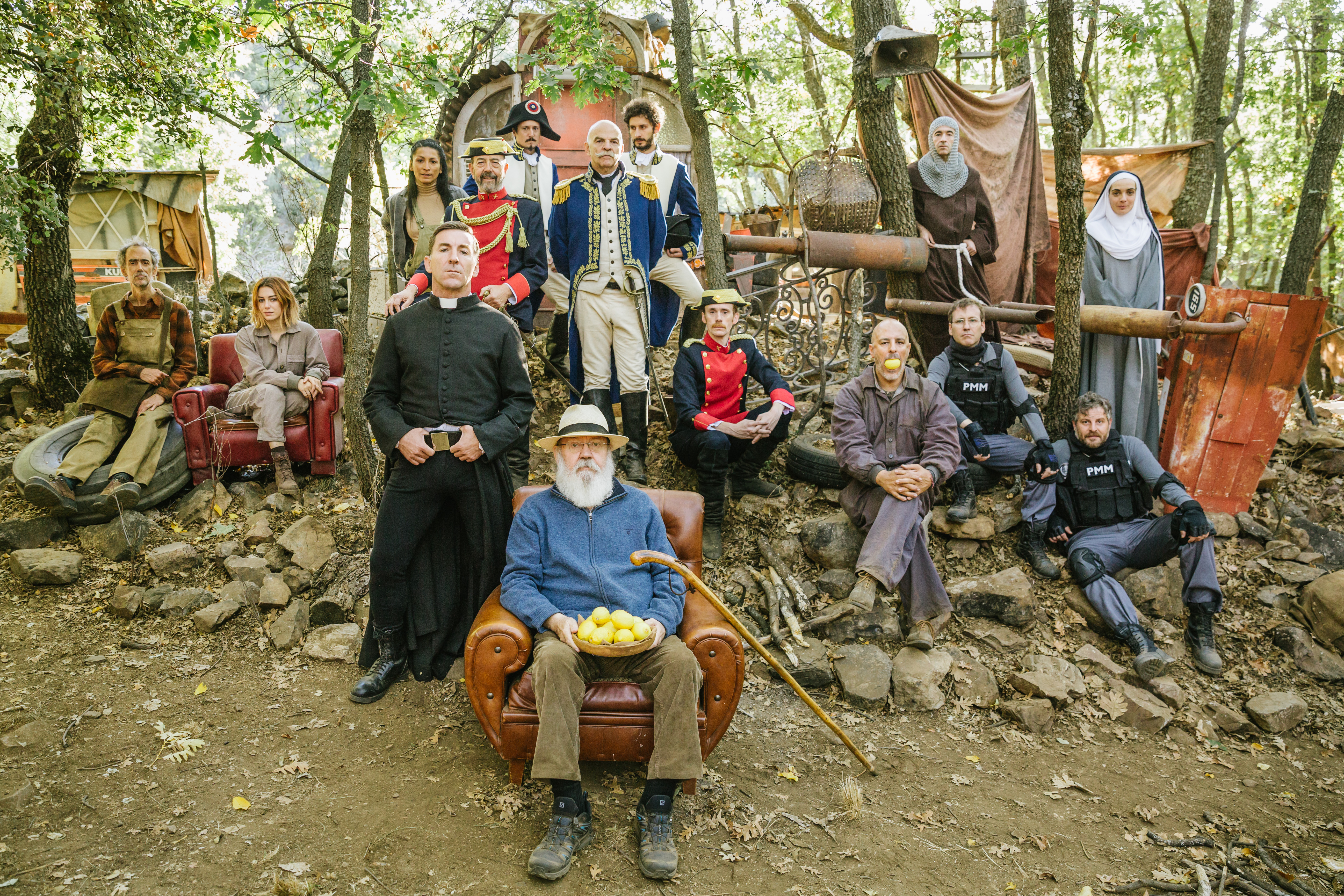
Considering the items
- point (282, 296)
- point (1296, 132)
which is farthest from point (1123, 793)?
point (1296, 132)

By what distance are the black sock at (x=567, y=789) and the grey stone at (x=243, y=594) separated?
96.2 inches

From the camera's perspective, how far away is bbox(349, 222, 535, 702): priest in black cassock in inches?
137

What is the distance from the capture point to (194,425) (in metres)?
5.08

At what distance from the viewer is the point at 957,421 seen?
15.4ft

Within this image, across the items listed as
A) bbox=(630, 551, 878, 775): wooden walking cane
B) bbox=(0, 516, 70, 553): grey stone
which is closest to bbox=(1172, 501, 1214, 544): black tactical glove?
bbox=(630, 551, 878, 775): wooden walking cane

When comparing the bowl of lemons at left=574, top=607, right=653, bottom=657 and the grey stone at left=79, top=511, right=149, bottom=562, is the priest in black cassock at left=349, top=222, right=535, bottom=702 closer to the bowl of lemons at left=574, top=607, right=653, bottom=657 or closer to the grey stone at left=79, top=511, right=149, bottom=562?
the bowl of lemons at left=574, top=607, right=653, bottom=657

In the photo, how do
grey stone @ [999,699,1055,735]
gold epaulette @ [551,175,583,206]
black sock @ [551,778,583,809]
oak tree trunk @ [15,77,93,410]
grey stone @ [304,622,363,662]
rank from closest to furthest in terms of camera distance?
1. black sock @ [551,778,583,809]
2. grey stone @ [999,699,1055,735]
3. grey stone @ [304,622,363,662]
4. gold epaulette @ [551,175,583,206]
5. oak tree trunk @ [15,77,93,410]

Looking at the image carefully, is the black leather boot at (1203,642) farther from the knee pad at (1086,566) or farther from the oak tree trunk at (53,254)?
the oak tree trunk at (53,254)

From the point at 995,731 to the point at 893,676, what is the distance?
20.5 inches

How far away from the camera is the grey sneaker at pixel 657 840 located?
108 inches

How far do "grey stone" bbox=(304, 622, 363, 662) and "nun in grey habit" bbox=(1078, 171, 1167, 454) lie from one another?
4.82 metres

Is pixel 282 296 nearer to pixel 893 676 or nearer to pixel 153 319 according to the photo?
pixel 153 319

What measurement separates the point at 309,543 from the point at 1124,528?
4731 millimetres

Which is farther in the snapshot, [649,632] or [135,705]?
[135,705]
